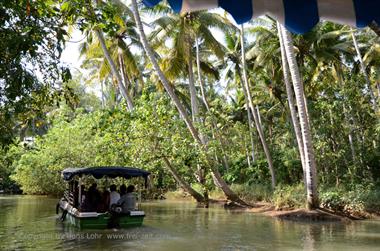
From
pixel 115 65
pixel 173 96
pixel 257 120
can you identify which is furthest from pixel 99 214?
pixel 257 120

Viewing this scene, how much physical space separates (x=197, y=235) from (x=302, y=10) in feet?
38.4

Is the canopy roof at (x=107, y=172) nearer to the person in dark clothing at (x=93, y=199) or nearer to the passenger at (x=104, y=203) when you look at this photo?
the person in dark clothing at (x=93, y=199)

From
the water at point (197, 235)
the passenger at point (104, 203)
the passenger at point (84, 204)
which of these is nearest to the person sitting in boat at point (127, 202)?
the passenger at point (104, 203)

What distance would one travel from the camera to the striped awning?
316 centimetres

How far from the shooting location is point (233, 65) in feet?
108

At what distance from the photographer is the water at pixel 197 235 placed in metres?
12.1

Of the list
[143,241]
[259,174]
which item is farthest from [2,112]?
[259,174]

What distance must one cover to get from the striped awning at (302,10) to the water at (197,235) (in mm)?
9319

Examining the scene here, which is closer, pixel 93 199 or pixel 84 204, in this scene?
pixel 84 204

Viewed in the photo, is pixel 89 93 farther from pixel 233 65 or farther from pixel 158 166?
pixel 158 166

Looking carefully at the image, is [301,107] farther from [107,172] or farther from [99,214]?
[99,214]

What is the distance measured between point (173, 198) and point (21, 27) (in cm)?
2903

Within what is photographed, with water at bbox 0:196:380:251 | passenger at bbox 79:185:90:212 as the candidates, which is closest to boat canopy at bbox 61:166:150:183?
→ passenger at bbox 79:185:90:212

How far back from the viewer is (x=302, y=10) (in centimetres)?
334
